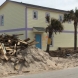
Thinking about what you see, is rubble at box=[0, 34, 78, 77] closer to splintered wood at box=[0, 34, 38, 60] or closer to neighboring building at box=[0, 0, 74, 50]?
splintered wood at box=[0, 34, 38, 60]

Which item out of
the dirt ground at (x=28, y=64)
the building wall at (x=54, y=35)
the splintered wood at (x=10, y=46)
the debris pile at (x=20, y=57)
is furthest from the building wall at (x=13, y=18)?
the dirt ground at (x=28, y=64)

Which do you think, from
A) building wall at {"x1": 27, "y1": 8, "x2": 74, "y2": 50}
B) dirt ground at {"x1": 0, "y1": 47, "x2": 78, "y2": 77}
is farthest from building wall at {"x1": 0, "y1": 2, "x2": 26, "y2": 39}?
dirt ground at {"x1": 0, "y1": 47, "x2": 78, "y2": 77}

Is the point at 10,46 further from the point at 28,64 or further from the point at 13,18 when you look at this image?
the point at 13,18

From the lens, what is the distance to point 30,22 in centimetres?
2692

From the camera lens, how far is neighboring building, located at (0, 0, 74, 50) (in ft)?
87.8

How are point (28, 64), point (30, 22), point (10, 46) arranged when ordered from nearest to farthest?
point (28, 64), point (10, 46), point (30, 22)

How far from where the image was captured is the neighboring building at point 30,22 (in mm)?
26766

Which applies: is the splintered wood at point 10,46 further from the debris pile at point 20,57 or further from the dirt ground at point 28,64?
the dirt ground at point 28,64

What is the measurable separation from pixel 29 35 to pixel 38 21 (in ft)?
7.92

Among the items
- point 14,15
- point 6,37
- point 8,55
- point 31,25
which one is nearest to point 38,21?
point 31,25

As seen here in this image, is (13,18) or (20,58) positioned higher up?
(13,18)

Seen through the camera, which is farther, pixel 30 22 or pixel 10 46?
pixel 30 22

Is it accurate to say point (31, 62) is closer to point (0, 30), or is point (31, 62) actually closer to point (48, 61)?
point (48, 61)

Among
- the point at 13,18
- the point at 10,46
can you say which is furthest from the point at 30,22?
the point at 10,46
